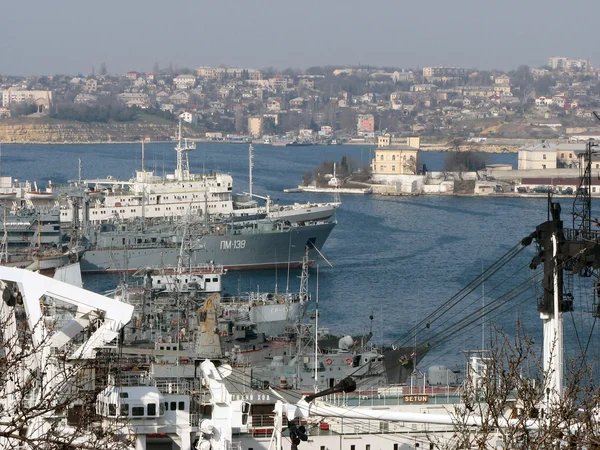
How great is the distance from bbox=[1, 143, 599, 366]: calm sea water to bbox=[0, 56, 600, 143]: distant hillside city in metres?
29.9

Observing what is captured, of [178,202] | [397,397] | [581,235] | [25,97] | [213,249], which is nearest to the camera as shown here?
[581,235]

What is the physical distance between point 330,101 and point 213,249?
7516 cm

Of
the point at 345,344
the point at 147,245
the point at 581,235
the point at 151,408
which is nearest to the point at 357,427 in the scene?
the point at 151,408

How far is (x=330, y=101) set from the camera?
9681 centimetres

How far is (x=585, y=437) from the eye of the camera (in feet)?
15.5

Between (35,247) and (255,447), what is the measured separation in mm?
14180

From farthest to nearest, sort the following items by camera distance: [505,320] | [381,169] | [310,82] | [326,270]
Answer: [310,82], [381,169], [326,270], [505,320]

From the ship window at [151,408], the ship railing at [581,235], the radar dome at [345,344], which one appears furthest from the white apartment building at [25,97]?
the ship railing at [581,235]

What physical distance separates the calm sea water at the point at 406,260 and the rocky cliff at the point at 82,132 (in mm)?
23452

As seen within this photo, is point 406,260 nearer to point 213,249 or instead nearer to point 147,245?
point 213,249

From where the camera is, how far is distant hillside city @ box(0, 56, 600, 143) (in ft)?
253

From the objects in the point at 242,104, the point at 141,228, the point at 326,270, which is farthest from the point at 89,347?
the point at 242,104

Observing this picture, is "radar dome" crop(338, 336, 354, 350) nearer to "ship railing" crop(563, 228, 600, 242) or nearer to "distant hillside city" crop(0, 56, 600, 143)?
"ship railing" crop(563, 228, 600, 242)

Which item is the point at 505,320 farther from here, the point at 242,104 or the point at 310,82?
the point at 310,82
